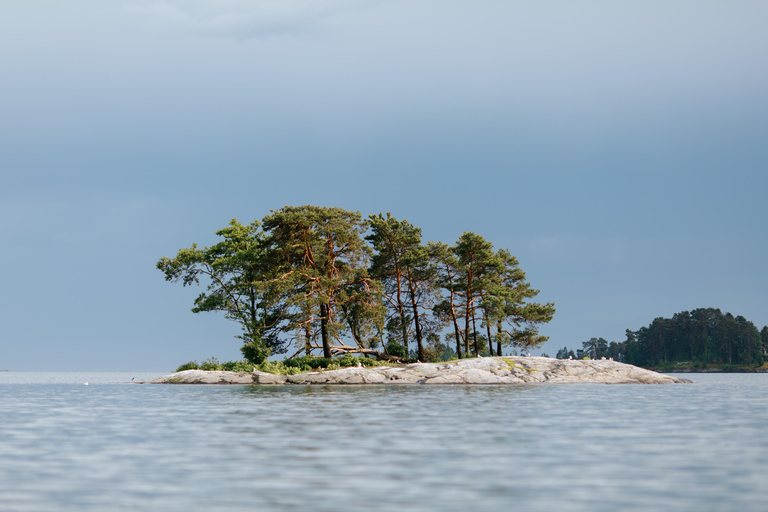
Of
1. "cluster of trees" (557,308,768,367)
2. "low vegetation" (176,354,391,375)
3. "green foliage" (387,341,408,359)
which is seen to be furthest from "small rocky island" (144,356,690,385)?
"cluster of trees" (557,308,768,367)

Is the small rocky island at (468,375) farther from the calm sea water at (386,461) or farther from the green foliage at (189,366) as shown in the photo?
the calm sea water at (386,461)

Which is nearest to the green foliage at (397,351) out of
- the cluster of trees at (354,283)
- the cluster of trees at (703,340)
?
the cluster of trees at (354,283)

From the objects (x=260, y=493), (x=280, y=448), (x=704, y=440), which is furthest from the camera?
(x=704, y=440)

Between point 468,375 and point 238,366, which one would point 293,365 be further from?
point 468,375

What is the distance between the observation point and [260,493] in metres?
8.07

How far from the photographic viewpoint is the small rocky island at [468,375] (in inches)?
1642

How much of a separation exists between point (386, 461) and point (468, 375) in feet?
105

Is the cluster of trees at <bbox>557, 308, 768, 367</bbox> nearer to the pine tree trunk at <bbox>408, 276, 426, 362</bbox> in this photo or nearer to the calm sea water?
the pine tree trunk at <bbox>408, 276, 426, 362</bbox>

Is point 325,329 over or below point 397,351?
over

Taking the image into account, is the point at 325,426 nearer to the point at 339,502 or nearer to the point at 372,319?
the point at 339,502

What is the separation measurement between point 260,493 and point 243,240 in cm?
4803

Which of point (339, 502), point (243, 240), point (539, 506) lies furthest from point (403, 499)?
point (243, 240)

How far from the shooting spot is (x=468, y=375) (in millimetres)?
41531

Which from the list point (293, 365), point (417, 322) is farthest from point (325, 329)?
point (417, 322)
